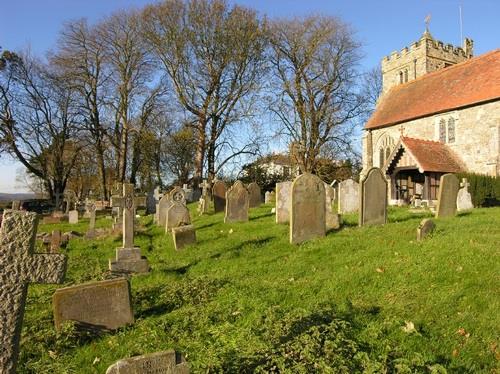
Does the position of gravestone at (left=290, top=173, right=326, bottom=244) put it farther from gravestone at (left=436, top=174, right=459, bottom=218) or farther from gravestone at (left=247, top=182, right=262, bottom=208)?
gravestone at (left=247, top=182, right=262, bottom=208)

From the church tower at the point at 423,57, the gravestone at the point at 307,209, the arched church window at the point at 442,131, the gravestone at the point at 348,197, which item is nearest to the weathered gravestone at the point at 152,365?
the gravestone at the point at 307,209

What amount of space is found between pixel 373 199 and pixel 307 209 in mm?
2056

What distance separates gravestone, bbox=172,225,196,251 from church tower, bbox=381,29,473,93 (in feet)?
98.4

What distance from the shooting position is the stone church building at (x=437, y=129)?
21.9 meters

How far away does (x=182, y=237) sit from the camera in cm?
1022

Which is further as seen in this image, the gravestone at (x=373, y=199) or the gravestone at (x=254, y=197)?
the gravestone at (x=254, y=197)

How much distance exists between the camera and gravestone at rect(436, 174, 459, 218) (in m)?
11.0

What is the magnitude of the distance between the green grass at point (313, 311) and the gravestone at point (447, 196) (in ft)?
7.65

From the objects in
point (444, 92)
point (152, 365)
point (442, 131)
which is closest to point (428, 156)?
point (442, 131)

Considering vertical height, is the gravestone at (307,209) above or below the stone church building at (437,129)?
below

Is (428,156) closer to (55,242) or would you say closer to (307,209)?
(307,209)

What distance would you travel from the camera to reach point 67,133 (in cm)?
3234

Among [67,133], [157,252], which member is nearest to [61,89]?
[67,133]

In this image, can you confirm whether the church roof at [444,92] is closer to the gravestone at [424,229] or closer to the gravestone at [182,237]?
the gravestone at [424,229]
